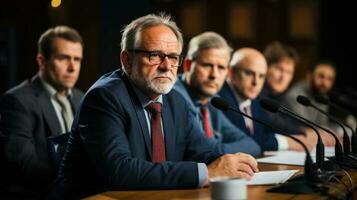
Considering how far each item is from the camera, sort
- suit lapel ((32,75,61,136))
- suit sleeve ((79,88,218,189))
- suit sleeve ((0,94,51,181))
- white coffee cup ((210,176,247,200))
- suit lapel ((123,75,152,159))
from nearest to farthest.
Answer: white coffee cup ((210,176,247,200)) → suit sleeve ((79,88,218,189)) → suit lapel ((123,75,152,159)) → suit sleeve ((0,94,51,181)) → suit lapel ((32,75,61,136))

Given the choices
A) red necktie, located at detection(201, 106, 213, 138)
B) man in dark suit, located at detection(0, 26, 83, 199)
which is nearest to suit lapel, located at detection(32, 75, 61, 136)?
man in dark suit, located at detection(0, 26, 83, 199)

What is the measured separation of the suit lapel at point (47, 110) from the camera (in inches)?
127

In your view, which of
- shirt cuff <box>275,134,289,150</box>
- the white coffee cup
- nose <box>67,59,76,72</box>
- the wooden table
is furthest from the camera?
shirt cuff <box>275,134,289,150</box>

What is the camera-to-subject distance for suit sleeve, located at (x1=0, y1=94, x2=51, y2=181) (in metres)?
3.02

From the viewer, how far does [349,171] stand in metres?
2.56

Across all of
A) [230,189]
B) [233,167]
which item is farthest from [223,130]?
[230,189]

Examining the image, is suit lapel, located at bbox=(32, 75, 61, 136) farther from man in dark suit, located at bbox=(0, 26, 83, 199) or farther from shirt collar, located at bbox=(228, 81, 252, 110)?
shirt collar, located at bbox=(228, 81, 252, 110)

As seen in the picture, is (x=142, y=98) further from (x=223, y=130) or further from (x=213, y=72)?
(x=223, y=130)

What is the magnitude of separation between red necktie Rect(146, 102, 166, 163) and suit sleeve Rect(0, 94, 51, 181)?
84 centimetres

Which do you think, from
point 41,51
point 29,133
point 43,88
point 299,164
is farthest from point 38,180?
point 299,164

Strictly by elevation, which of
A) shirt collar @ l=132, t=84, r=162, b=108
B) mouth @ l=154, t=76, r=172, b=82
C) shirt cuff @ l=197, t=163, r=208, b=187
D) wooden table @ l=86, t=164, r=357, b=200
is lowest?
wooden table @ l=86, t=164, r=357, b=200

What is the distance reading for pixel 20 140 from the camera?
3039 millimetres

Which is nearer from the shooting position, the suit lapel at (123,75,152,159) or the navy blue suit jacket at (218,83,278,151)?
the suit lapel at (123,75,152,159)

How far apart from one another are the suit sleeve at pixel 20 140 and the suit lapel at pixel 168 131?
0.83 m
